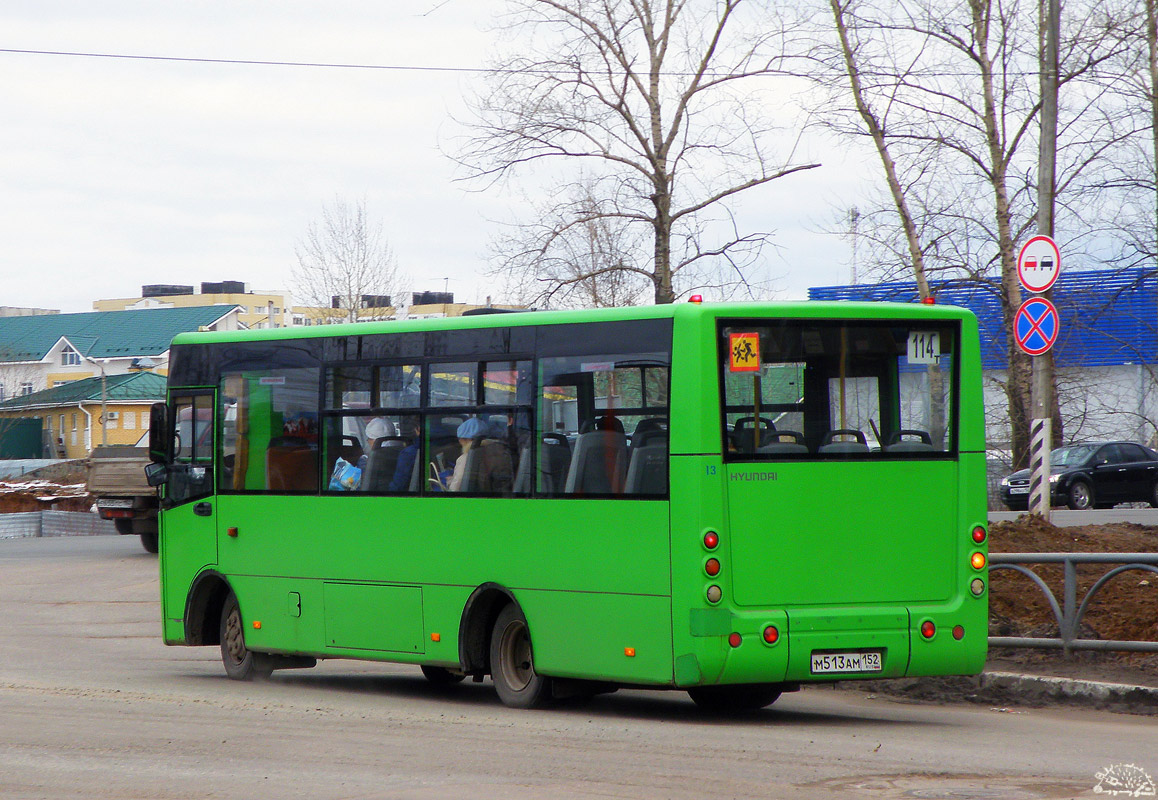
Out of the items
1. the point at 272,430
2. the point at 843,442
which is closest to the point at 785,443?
the point at 843,442

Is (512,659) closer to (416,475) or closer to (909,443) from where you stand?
(416,475)

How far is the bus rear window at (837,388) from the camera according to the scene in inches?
364

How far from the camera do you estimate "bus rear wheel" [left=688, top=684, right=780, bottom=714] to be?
34.1ft

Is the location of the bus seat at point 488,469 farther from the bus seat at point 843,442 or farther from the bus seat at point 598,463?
the bus seat at point 843,442

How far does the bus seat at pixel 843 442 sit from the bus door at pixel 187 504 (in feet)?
18.3

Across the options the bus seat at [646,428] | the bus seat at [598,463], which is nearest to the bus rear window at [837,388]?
the bus seat at [646,428]

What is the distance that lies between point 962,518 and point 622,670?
2412 mm

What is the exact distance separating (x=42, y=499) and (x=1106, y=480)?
30.3 metres

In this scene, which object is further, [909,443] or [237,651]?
[237,651]

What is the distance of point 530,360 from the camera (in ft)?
33.2

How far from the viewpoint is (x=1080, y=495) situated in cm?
3528

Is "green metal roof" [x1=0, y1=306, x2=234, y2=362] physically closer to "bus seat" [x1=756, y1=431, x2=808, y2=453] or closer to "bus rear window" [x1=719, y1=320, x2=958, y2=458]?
"bus rear window" [x1=719, y1=320, x2=958, y2=458]

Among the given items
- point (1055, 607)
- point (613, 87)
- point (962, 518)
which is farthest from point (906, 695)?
point (613, 87)

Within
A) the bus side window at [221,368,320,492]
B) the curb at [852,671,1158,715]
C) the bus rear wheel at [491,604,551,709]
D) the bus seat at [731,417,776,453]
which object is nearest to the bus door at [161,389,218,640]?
the bus side window at [221,368,320,492]
